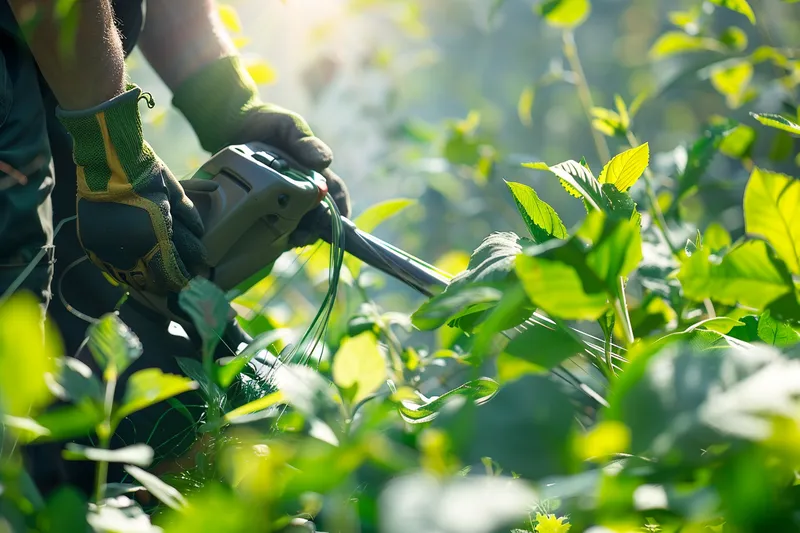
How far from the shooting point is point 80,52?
705 millimetres

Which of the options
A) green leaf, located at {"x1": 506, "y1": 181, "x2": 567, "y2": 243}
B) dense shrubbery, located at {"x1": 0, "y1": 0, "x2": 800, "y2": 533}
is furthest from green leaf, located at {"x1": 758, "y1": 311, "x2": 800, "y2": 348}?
green leaf, located at {"x1": 506, "y1": 181, "x2": 567, "y2": 243}

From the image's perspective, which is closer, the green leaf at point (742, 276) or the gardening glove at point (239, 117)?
the green leaf at point (742, 276)

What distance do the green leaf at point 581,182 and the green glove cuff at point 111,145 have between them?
1.60 ft

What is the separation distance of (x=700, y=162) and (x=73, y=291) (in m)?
0.83

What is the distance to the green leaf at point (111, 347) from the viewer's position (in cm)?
34

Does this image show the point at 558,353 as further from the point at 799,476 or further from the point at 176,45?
the point at 176,45

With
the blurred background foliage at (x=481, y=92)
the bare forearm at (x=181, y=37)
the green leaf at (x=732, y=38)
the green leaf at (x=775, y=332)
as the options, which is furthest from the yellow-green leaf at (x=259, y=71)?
the green leaf at (x=775, y=332)

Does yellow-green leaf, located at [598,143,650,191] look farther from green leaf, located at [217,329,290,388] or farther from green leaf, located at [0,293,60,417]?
green leaf, located at [0,293,60,417]

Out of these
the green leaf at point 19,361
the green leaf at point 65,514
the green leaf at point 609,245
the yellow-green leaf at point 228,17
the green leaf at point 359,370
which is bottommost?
the green leaf at point 359,370

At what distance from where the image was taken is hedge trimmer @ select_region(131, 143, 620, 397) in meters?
0.92

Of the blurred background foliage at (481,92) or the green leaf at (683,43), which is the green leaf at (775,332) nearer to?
the blurred background foliage at (481,92)

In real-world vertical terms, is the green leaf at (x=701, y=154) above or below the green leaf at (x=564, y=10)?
below

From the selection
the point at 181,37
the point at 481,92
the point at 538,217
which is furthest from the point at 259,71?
the point at 481,92

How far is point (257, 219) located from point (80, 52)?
0.32 m
